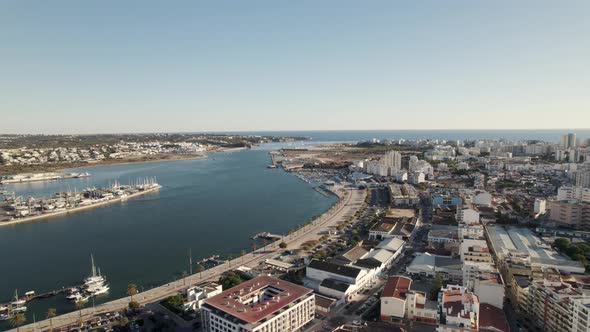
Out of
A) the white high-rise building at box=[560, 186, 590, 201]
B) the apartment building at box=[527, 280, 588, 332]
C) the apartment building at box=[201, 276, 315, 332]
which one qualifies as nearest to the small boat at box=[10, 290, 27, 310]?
the apartment building at box=[201, 276, 315, 332]

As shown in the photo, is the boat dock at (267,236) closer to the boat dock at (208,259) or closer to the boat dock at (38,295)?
the boat dock at (208,259)

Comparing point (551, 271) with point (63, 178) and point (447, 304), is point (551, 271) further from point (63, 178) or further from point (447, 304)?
point (63, 178)

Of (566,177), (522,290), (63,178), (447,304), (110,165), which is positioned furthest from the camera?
(110,165)

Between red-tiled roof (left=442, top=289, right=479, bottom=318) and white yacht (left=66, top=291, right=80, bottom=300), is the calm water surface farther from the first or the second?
red-tiled roof (left=442, top=289, right=479, bottom=318)

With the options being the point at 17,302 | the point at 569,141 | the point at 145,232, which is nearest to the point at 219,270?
the point at 17,302

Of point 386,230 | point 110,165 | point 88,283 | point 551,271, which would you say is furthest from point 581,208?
point 110,165

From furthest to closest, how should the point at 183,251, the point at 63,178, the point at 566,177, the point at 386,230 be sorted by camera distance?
the point at 63,178 → the point at 566,177 → the point at 386,230 → the point at 183,251

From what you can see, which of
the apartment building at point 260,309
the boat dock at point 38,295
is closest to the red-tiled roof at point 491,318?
the apartment building at point 260,309
